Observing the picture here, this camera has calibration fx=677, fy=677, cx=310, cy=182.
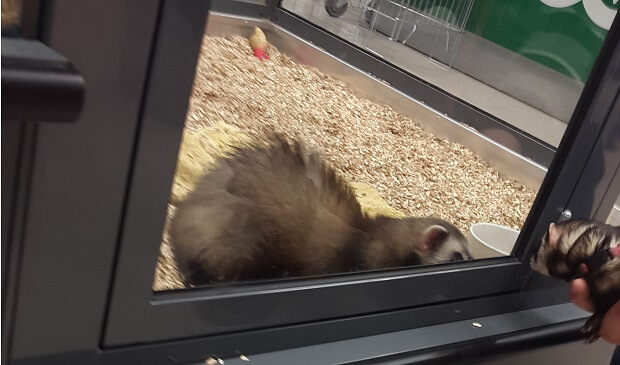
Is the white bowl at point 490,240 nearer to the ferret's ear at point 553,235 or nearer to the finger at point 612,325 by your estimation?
the ferret's ear at point 553,235

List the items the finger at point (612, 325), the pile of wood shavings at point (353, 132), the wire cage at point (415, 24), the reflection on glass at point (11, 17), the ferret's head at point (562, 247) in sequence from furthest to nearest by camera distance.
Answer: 1. the wire cage at point (415, 24)
2. the ferret's head at point (562, 247)
3. the finger at point (612, 325)
4. the pile of wood shavings at point (353, 132)
5. the reflection on glass at point (11, 17)

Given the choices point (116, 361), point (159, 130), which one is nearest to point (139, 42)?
point (159, 130)

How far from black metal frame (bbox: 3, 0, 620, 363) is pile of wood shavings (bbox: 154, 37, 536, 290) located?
0.16ft

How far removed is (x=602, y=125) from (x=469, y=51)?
17.3 inches

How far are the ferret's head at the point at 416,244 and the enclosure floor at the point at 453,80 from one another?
0.30 meters

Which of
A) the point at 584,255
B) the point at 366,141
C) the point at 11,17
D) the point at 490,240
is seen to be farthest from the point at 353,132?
the point at 11,17

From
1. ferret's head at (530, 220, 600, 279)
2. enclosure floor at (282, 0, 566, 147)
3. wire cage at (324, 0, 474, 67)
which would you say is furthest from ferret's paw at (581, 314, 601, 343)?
wire cage at (324, 0, 474, 67)

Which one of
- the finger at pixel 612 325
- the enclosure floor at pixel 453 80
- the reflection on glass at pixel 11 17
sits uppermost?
the reflection on glass at pixel 11 17

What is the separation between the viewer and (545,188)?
1.30 m

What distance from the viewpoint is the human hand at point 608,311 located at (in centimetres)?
112

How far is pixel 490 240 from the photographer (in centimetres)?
133

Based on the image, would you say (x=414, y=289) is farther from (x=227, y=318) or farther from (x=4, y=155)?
(x=4, y=155)

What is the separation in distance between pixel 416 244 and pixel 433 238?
0.04 meters

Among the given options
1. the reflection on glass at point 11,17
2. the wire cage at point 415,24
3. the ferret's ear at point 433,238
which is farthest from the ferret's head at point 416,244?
the reflection on glass at point 11,17
